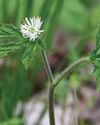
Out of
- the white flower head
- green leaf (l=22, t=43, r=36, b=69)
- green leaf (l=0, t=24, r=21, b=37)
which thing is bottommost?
green leaf (l=22, t=43, r=36, b=69)

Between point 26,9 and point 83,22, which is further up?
point 26,9

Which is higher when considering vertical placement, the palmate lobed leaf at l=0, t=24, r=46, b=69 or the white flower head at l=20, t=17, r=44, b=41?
the white flower head at l=20, t=17, r=44, b=41

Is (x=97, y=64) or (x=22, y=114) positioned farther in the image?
(x=22, y=114)

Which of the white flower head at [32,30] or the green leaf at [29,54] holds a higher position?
the white flower head at [32,30]

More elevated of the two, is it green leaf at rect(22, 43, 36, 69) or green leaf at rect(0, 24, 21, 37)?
green leaf at rect(0, 24, 21, 37)

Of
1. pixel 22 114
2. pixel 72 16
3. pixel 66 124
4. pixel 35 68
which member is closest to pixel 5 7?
pixel 35 68

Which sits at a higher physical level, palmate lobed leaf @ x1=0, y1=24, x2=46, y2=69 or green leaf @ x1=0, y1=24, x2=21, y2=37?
green leaf @ x1=0, y1=24, x2=21, y2=37

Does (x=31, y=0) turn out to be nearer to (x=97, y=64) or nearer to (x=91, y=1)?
(x=97, y=64)

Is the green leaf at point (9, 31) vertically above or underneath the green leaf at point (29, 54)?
above

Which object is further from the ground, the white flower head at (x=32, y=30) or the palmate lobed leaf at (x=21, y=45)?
the white flower head at (x=32, y=30)

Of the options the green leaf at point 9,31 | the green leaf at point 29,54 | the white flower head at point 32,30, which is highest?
the white flower head at point 32,30

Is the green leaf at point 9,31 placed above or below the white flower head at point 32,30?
below
